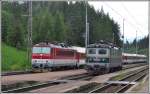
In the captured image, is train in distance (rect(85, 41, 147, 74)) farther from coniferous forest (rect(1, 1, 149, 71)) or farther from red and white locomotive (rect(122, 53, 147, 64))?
red and white locomotive (rect(122, 53, 147, 64))

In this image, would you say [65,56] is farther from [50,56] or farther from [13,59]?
[13,59]

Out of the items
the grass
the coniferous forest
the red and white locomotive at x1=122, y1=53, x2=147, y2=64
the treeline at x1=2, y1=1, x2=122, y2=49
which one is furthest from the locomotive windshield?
the red and white locomotive at x1=122, y1=53, x2=147, y2=64

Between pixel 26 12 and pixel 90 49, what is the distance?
641 cm

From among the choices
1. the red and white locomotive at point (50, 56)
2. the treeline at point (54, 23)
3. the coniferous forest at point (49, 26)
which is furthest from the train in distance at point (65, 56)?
the treeline at point (54, 23)

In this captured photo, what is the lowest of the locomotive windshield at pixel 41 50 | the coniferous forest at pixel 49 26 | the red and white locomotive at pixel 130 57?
the red and white locomotive at pixel 130 57

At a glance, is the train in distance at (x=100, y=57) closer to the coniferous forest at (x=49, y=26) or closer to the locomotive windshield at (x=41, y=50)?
the coniferous forest at (x=49, y=26)

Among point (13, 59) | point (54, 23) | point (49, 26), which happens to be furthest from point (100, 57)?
point (49, 26)

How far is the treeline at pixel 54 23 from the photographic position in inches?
1051

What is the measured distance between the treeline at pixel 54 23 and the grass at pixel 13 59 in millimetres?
484

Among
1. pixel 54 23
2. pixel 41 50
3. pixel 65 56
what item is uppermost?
pixel 54 23

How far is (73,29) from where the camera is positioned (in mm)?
29531

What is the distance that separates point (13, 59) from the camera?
3191 cm

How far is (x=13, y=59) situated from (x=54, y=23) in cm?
636

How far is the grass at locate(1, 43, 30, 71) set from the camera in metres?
28.7
